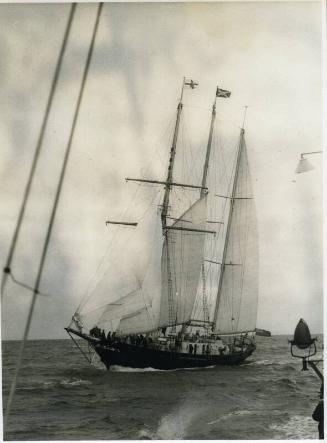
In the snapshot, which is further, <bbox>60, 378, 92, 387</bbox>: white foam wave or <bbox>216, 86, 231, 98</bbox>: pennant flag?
<bbox>60, 378, 92, 387</bbox>: white foam wave

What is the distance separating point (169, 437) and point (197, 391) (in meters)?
2.63

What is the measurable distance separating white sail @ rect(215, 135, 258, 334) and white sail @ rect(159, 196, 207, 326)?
1148 mm

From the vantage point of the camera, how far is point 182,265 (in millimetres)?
16047

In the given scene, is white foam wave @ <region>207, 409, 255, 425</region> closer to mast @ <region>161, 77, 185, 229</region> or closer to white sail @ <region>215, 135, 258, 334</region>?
white sail @ <region>215, 135, 258, 334</region>

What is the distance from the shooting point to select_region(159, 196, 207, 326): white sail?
15.9m

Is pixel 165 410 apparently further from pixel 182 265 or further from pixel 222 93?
pixel 182 265

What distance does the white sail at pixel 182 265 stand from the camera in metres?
15.9

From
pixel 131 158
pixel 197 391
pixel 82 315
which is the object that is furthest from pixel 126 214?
pixel 197 391

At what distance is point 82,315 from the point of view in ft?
42.3

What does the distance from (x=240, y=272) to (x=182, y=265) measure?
2.18 metres

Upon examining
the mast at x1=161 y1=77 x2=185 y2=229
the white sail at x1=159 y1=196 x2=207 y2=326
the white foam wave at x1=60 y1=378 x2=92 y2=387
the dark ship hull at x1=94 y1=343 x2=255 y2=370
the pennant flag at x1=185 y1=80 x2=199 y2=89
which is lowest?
the white foam wave at x1=60 y1=378 x2=92 y2=387

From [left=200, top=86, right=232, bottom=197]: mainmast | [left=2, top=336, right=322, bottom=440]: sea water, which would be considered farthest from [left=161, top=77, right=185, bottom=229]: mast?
[left=2, top=336, right=322, bottom=440]: sea water

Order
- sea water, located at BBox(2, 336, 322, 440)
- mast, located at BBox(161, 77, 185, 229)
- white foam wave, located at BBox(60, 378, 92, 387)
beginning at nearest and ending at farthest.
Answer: sea water, located at BBox(2, 336, 322, 440) < mast, located at BBox(161, 77, 185, 229) < white foam wave, located at BBox(60, 378, 92, 387)

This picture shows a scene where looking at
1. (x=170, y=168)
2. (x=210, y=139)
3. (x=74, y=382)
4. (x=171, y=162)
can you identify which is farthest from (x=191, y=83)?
(x=74, y=382)
